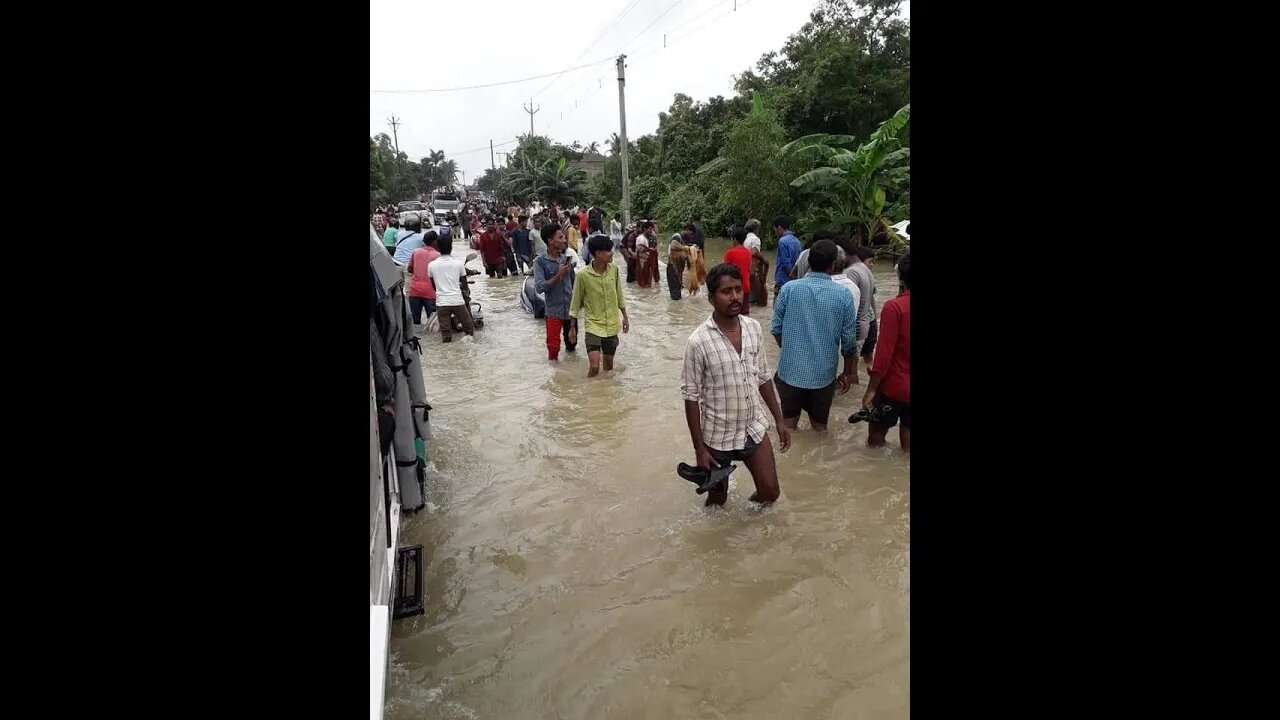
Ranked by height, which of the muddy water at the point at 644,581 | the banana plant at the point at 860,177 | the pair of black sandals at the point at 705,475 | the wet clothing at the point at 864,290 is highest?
the banana plant at the point at 860,177

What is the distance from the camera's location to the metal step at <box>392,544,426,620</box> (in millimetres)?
3744

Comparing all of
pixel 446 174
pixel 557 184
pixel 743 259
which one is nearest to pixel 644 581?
pixel 743 259

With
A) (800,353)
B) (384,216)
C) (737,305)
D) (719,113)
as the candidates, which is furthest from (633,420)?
(719,113)

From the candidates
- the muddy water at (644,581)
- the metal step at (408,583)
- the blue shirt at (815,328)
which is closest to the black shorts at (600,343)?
the muddy water at (644,581)

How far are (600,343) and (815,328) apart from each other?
3303 millimetres

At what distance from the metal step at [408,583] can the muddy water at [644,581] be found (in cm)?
13

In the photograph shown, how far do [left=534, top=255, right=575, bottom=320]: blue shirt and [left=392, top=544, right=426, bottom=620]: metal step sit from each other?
15.8ft

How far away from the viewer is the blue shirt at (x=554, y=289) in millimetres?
8727

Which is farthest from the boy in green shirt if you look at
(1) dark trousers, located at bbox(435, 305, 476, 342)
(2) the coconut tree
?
(2) the coconut tree

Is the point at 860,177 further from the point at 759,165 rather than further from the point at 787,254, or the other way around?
the point at 787,254

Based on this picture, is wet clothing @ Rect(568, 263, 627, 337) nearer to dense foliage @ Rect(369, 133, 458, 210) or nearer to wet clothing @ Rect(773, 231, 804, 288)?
wet clothing @ Rect(773, 231, 804, 288)

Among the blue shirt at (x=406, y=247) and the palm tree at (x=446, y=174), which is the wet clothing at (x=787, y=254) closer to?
the blue shirt at (x=406, y=247)
